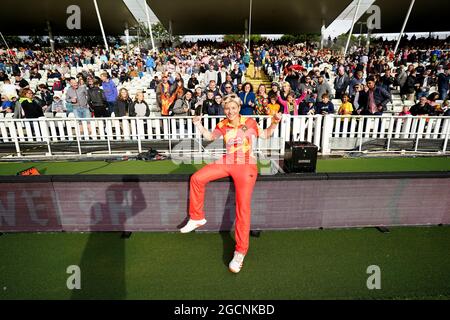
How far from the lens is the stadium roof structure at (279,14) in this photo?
27.1 meters

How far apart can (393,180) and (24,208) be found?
530cm

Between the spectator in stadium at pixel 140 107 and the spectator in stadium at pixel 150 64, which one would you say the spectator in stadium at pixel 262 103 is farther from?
the spectator in stadium at pixel 150 64

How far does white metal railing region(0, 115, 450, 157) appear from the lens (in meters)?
8.68

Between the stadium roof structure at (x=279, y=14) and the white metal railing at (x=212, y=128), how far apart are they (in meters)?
20.2

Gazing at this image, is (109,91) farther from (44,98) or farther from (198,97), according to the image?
(44,98)

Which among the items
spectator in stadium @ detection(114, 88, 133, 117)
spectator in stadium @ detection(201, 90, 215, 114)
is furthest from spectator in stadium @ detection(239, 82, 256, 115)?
spectator in stadium @ detection(114, 88, 133, 117)

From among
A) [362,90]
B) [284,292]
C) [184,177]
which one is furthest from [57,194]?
[362,90]

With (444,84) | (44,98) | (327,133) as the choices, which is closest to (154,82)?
(44,98)

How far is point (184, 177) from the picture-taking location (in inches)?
163

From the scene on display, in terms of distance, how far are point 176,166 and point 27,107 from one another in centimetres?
568

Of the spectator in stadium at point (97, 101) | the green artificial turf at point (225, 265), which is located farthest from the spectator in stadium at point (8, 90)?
the green artificial turf at point (225, 265)

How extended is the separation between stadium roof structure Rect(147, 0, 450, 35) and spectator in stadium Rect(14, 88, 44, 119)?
20180mm

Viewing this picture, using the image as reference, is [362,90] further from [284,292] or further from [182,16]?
[182,16]

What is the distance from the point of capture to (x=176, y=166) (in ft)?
25.9
